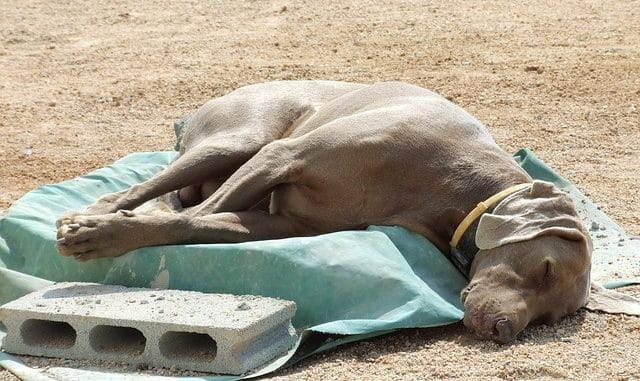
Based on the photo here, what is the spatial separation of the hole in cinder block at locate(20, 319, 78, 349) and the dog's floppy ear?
66.9 inches

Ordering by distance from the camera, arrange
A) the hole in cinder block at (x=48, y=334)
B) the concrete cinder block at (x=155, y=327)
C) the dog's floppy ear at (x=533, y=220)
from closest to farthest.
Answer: the concrete cinder block at (x=155, y=327)
the hole in cinder block at (x=48, y=334)
the dog's floppy ear at (x=533, y=220)

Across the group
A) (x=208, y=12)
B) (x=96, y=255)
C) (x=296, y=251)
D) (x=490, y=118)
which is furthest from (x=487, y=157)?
(x=208, y=12)

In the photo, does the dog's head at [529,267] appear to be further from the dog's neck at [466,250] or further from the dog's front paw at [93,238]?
the dog's front paw at [93,238]

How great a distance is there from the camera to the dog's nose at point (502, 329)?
15.3ft

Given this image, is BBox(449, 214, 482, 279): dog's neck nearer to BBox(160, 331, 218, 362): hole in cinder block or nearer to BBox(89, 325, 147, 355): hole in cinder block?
BBox(160, 331, 218, 362): hole in cinder block

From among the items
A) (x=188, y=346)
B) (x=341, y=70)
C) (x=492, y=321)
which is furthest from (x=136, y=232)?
(x=341, y=70)

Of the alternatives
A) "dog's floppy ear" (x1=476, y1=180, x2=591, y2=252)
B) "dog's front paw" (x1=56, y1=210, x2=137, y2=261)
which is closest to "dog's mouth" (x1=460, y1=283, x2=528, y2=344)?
"dog's floppy ear" (x1=476, y1=180, x2=591, y2=252)

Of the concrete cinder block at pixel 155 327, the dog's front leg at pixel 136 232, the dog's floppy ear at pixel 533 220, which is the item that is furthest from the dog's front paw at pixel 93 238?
the dog's floppy ear at pixel 533 220

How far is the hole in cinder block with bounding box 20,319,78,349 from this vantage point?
4777 millimetres

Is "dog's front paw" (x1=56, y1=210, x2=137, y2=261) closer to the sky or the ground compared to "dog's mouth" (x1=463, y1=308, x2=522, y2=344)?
closer to the sky

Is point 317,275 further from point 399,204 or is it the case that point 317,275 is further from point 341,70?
point 341,70

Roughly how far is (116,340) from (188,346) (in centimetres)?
31

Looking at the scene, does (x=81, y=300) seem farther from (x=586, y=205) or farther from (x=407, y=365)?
(x=586, y=205)

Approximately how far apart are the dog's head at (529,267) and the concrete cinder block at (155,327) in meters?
0.78
